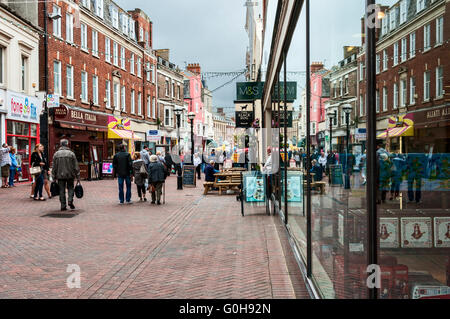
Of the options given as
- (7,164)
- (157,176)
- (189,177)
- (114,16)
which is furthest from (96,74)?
(157,176)

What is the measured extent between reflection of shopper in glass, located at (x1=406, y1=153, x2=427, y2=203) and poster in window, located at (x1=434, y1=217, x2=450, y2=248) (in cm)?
22

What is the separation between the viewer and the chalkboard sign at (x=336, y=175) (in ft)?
10.5

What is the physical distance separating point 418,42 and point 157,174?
11782 millimetres

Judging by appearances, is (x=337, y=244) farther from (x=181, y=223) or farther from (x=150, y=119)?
(x=150, y=119)

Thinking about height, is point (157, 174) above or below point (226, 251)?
above

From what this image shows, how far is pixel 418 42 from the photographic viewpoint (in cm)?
196

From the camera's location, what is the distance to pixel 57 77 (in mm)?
25203

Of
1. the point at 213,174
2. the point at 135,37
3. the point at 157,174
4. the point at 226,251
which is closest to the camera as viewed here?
the point at 226,251

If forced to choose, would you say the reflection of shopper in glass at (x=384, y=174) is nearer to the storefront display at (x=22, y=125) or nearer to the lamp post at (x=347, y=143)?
the lamp post at (x=347, y=143)

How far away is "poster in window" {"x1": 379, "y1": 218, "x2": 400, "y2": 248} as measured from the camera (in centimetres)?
256

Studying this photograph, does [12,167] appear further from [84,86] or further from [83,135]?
[84,86]

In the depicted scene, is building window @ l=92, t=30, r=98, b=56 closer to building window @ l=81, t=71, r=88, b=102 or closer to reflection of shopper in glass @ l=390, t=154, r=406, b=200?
building window @ l=81, t=71, r=88, b=102
